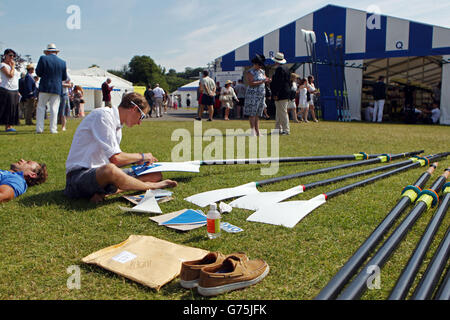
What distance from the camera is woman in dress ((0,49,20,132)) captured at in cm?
882

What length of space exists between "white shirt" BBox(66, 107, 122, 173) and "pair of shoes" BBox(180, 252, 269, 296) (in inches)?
→ 72.1

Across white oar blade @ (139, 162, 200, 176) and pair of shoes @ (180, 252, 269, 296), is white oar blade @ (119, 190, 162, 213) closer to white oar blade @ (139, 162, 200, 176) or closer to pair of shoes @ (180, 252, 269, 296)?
white oar blade @ (139, 162, 200, 176)

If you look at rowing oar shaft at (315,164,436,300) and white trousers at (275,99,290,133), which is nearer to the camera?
rowing oar shaft at (315,164,436,300)

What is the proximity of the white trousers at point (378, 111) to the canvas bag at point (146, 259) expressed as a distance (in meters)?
16.3

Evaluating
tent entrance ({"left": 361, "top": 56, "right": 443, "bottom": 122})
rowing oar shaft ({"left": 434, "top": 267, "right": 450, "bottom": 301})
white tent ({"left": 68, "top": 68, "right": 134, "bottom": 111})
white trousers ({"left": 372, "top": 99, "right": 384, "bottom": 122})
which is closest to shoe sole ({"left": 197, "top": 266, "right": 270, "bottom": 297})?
rowing oar shaft ({"left": 434, "top": 267, "right": 450, "bottom": 301})

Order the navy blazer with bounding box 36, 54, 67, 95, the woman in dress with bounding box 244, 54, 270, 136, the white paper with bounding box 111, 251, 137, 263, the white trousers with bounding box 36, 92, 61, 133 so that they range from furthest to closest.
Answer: the white trousers with bounding box 36, 92, 61, 133
the navy blazer with bounding box 36, 54, 67, 95
the woman in dress with bounding box 244, 54, 270, 136
the white paper with bounding box 111, 251, 137, 263

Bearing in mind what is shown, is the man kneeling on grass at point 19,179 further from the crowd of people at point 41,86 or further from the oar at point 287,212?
the crowd of people at point 41,86

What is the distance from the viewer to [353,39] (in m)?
17.5

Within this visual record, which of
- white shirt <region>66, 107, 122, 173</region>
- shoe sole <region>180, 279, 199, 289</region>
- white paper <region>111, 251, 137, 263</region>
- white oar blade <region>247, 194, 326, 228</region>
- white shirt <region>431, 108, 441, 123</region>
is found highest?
white shirt <region>431, 108, 441, 123</region>

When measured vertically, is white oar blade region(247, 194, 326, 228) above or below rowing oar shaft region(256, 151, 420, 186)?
below

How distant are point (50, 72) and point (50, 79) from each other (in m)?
0.17

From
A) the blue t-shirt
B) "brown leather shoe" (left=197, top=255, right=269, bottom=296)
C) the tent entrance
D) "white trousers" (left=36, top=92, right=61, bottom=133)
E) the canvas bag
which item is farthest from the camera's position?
the tent entrance

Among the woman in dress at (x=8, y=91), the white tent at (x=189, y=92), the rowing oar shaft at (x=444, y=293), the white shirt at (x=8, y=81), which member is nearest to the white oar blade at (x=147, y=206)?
the rowing oar shaft at (x=444, y=293)
